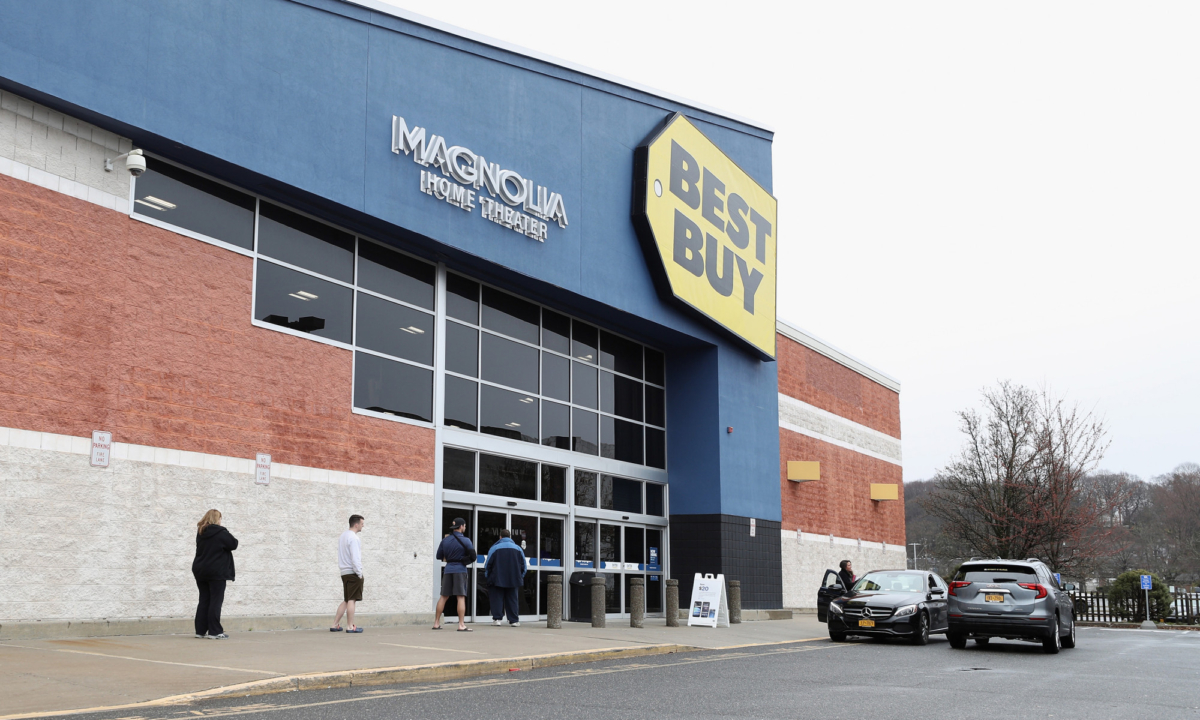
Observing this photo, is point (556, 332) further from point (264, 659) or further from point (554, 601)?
point (264, 659)

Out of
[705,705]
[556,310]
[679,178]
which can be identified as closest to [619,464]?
[556,310]

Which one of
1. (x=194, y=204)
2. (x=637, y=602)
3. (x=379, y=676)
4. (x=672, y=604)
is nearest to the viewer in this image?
(x=379, y=676)

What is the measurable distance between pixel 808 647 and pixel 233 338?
426 inches

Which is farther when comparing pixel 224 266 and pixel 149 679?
pixel 224 266

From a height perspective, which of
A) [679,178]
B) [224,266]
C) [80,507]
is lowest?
[80,507]

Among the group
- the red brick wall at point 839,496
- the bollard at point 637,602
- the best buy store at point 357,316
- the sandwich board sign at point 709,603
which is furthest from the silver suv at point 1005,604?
the red brick wall at point 839,496

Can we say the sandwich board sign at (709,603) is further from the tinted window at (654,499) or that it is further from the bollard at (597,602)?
the tinted window at (654,499)

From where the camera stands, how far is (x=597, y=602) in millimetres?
19078

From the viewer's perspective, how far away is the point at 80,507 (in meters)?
13.1

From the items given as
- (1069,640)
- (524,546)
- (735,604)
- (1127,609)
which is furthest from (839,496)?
(524,546)

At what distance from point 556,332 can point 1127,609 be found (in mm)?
23764

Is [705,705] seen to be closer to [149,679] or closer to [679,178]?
Answer: [149,679]

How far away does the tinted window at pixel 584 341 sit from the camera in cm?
2383

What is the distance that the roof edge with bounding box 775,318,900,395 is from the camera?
3203cm
